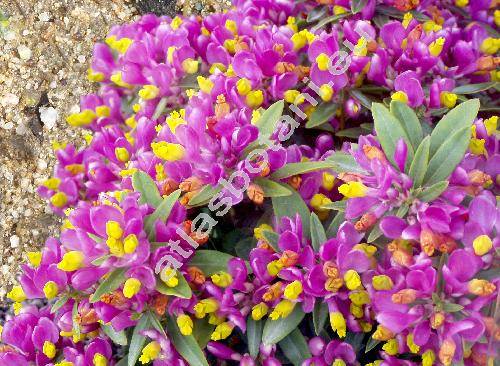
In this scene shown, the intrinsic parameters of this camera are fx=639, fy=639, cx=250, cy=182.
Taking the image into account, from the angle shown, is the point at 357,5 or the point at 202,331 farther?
the point at 357,5

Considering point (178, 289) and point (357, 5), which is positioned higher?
point (357, 5)

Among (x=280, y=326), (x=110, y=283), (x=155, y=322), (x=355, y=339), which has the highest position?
(x=110, y=283)

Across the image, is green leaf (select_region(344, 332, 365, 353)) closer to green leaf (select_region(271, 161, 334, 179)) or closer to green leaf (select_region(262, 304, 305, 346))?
green leaf (select_region(262, 304, 305, 346))

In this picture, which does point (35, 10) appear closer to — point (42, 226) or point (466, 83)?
point (42, 226)

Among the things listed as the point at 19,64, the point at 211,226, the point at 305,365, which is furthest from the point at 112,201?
the point at 19,64

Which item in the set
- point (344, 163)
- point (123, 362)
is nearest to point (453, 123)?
point (344, 163)

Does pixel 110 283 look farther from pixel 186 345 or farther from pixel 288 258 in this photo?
pixel 288 258

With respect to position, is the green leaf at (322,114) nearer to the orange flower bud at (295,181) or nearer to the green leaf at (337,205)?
the orange flower bud at (295,181)
